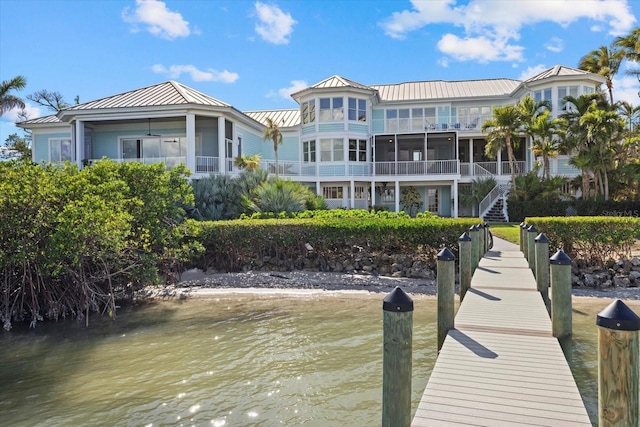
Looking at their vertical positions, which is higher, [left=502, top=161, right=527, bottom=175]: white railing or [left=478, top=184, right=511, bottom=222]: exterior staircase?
[left=502, top=161, right=527, bottom=175]: white railing

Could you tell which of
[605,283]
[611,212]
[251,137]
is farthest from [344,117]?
[605,283]

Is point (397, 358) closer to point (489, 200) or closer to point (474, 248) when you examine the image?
point (474, 248)

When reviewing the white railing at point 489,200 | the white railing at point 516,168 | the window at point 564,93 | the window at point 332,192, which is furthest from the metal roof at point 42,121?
the window at point 564,93

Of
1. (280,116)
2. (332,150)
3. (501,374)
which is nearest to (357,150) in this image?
(332,150)

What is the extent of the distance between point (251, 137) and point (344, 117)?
246 inches

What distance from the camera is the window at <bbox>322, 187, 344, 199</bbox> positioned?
3100 centimetres

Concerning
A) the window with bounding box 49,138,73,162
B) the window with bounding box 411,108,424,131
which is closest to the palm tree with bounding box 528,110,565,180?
the window with bounding box 411,108,424,131

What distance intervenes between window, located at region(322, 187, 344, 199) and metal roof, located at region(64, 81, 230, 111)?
9409 millimetres

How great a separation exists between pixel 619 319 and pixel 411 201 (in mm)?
29268

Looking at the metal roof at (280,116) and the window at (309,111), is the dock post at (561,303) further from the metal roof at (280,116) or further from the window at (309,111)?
the metal roof at (280,116)

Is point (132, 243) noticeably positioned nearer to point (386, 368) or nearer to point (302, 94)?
point (386, 368)

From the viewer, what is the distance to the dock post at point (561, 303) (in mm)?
6413

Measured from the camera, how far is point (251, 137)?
96.4 ft

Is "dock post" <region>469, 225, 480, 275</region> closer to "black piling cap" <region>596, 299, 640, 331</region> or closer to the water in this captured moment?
the water
